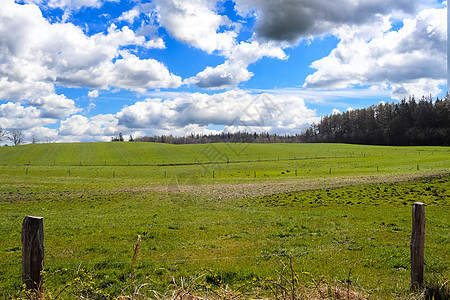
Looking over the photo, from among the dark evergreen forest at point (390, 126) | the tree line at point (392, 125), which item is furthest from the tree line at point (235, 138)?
the tree line at point (392, 125)

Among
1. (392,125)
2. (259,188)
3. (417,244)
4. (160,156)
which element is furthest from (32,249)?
(392,125)

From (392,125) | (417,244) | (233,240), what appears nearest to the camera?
(417,244)

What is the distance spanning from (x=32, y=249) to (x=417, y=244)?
603 cm

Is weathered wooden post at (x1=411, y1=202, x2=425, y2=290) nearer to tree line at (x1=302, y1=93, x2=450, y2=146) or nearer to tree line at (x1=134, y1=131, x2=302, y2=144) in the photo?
tree line at (x1=134, y1=131, x2=302, y2=144)

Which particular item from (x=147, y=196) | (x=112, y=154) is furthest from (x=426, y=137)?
(x=147, y=196)

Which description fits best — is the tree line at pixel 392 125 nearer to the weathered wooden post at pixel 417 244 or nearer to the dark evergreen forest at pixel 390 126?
the dark evergreen forest at pixel 390 126

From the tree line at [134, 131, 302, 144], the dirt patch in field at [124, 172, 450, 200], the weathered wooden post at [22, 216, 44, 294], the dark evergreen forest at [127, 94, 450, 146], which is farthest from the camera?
the dark evergreen forest at [127, 94, 450, 146]

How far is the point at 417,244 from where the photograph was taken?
5.20 meters

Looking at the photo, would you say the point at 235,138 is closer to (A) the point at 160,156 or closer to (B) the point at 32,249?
(B) the point at 32,249

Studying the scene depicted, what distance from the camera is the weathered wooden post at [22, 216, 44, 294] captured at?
440 centimetres

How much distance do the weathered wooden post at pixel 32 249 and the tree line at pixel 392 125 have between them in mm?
101869

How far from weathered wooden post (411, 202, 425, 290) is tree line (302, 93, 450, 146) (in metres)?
99.5

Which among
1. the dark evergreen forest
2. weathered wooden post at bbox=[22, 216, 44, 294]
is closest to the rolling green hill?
the dark evergreen forest

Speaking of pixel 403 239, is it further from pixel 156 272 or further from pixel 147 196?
pixel 147 196
